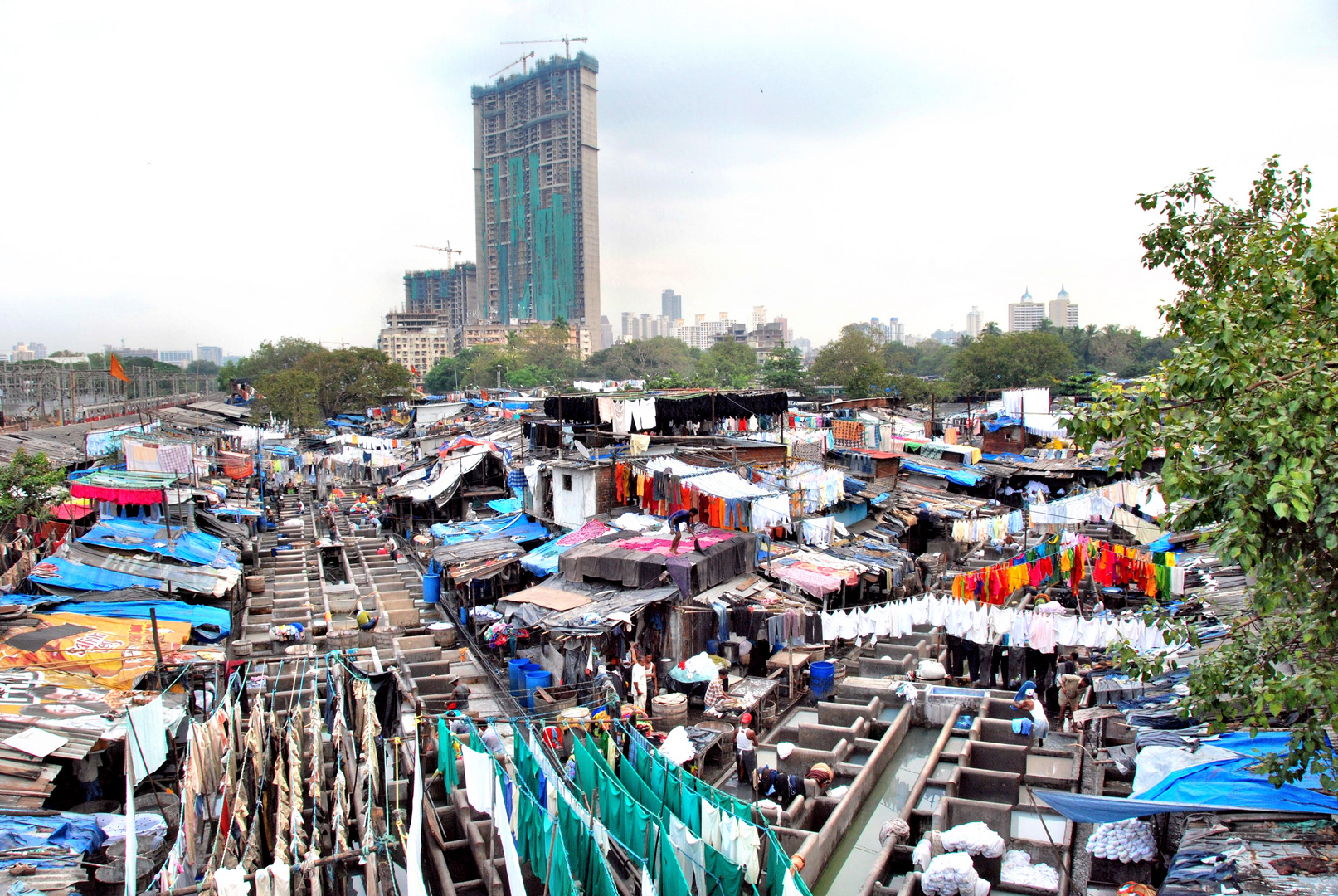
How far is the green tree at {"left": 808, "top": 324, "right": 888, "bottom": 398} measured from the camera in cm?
5665

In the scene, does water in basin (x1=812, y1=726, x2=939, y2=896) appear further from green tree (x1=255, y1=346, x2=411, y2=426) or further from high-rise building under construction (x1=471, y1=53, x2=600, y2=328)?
high-rise building under construction (x1=471, y1=53, x2=600, y2=328)

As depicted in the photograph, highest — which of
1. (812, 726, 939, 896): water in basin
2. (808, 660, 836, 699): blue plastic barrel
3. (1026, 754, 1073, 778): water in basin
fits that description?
(808, 660, 836, 699): blue plastic barrel

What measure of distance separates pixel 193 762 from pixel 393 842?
8.39 feet

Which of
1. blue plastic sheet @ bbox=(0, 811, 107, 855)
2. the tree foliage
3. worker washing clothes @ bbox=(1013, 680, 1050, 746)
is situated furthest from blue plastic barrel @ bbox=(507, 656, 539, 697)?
the tree foliage

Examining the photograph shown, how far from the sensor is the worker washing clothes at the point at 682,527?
15125 millimetres

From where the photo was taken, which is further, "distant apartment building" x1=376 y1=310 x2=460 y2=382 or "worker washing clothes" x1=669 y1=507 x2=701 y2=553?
"distant apartment building" x1=376 y1=310 x2=460 y2=382

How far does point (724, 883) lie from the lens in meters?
7.55

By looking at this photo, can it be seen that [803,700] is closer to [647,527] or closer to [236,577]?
[647,527]

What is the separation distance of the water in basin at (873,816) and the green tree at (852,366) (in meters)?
45.0

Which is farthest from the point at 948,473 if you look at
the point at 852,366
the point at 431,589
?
the point at 852,366

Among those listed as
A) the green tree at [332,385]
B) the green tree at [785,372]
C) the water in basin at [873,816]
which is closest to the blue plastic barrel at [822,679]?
the water in basin at [873,816]

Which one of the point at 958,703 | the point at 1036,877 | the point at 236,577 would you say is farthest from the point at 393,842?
the point at 236,577

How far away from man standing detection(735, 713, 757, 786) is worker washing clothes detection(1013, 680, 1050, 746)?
12.7 feet

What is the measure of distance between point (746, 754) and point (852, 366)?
2108 inches
